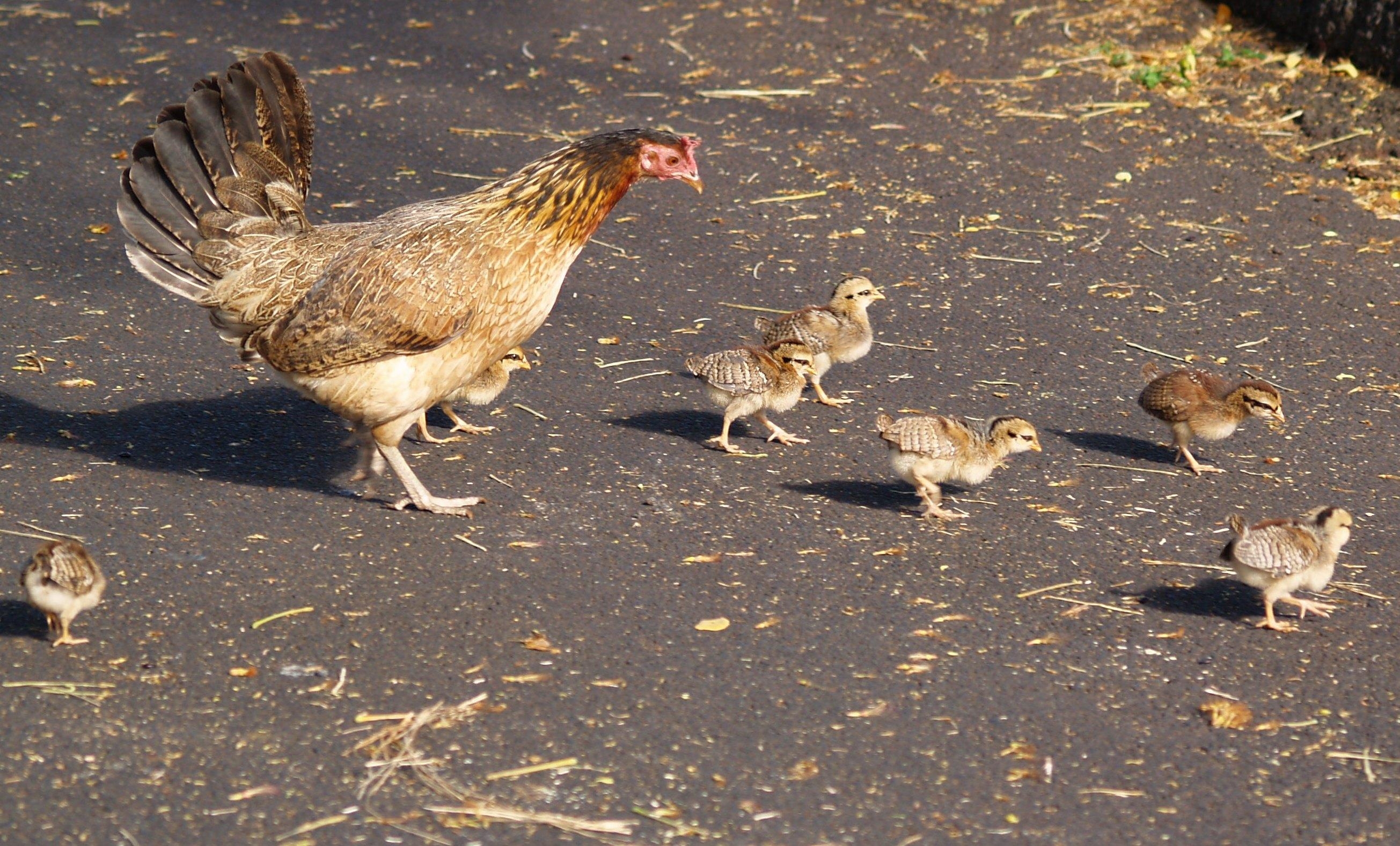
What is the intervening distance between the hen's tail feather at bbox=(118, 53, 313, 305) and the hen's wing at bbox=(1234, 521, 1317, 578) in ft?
13.5

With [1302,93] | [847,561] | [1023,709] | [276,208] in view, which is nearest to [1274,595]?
[1023,709]

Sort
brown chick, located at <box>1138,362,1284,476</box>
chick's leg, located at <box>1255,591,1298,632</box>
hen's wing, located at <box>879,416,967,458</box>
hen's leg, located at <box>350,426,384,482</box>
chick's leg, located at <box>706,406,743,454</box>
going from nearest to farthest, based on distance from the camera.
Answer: chick's leg, located at <box>1255,591,1298,632</box> → hen's wing, located at <box>879,416,967,458</box> → hen's leg, located at <box>350,426,384,482</box> → brown chick, located at <box>1138,362,1284,476</box> → chick's leg, located at <box>706,406,743,454</box>

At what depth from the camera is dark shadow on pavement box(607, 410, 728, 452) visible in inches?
263

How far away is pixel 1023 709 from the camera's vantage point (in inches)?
182

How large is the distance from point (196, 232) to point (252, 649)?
2.15m

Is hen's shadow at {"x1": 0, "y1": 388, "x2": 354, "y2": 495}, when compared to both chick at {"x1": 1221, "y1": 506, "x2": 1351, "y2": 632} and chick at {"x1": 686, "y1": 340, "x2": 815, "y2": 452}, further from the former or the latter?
chick at {"x1": 1221, "y1": 506, "x2": 1351, "y2": 632}

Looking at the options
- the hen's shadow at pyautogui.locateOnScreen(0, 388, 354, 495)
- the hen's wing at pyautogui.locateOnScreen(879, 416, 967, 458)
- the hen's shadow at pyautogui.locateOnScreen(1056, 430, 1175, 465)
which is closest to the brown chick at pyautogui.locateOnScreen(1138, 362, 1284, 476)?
A: the hen's shadow at pyautogui.locateOnScreen(1056, 430, 1175, 465)

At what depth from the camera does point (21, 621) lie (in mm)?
4883

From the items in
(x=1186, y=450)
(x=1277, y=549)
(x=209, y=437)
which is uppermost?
(x=1277, y=549)

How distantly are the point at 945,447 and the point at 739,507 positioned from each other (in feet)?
3.04

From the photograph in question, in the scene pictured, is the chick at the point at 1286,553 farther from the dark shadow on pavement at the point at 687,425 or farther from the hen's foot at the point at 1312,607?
the dark shadow on pavement at the point at 687,425

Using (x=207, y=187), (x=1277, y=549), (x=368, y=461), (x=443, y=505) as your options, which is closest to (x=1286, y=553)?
(x=1277, y=549)

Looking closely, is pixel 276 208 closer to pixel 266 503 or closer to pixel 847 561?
pixel 266 503

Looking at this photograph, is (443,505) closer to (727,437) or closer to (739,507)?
(739,507)
